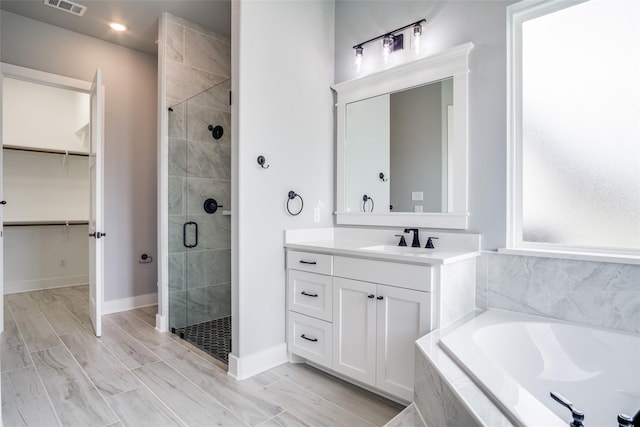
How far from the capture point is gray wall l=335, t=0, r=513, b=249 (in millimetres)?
1973

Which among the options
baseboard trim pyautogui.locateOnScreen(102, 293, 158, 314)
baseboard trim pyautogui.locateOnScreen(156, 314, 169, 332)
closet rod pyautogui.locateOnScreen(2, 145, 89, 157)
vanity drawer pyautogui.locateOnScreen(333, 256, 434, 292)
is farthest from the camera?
closet rod pyautogui.locateOnScreen(2, 145, 89, 157)

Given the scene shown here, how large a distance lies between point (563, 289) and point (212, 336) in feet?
8.35

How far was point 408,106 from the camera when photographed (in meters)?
2.41

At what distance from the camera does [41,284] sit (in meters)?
4.40

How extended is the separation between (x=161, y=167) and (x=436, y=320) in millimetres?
2669

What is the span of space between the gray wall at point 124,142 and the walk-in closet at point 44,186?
1157mm

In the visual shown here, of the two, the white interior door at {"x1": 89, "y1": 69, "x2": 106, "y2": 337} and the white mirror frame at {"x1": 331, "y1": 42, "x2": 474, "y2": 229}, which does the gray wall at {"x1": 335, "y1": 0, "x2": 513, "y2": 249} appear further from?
the white interior door at {"x1": 89, "y1": 69, "x2": 106, "y2": 337}

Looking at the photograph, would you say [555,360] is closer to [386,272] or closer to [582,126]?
[386,272]

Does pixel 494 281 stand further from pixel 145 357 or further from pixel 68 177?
pixel 68 177

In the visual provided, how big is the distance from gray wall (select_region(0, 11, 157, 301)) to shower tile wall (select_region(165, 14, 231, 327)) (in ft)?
2.90

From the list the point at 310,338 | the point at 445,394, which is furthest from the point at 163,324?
the point at 445,394

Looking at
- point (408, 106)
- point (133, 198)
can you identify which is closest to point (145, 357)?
point (133, 198)

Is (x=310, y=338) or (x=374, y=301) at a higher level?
(x=374, y=301)

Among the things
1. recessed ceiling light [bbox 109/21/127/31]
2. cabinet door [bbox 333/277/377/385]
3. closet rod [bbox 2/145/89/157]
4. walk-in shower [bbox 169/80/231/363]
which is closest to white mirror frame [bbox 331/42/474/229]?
cabinet door [bbox 333/277/377/385]
